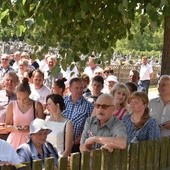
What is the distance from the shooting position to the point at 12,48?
38.1 meters

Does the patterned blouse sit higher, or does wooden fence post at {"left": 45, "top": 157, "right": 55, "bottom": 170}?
the patterned blouse

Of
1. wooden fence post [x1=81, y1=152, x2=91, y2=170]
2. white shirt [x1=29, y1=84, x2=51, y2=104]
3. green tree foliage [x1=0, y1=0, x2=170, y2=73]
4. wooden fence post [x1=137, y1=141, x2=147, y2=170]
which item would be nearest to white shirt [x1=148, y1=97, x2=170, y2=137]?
green tree foliage [x1=0, y1=0, x2=170, y2=73]

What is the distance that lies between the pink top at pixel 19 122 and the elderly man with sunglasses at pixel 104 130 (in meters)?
1.29

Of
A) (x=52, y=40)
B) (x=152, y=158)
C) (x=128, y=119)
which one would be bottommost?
(x=152, y=158)

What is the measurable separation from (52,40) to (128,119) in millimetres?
1970

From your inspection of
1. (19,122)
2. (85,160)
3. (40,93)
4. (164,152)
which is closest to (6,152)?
(85,160)

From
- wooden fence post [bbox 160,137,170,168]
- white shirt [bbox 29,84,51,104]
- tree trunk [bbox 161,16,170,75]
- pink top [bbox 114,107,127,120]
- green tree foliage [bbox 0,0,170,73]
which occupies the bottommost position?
wooden fence post [bbox 160,137,170,168]

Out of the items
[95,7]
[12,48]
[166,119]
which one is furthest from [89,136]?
[12,48]

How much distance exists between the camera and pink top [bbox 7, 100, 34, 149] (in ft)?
22.0

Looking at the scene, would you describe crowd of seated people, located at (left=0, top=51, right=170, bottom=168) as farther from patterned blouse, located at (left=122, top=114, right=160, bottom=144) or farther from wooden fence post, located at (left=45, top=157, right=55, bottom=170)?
wooden fence post, located at (left=45, top=157, right=55, bottom=170)

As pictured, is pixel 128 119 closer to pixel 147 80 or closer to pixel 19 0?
pixel 19 0

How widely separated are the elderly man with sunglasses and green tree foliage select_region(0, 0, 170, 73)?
101 cm

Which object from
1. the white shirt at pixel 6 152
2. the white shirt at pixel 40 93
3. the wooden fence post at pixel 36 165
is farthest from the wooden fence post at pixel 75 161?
the white shirt at pixel 40 93

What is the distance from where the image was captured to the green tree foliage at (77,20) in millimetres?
5852
